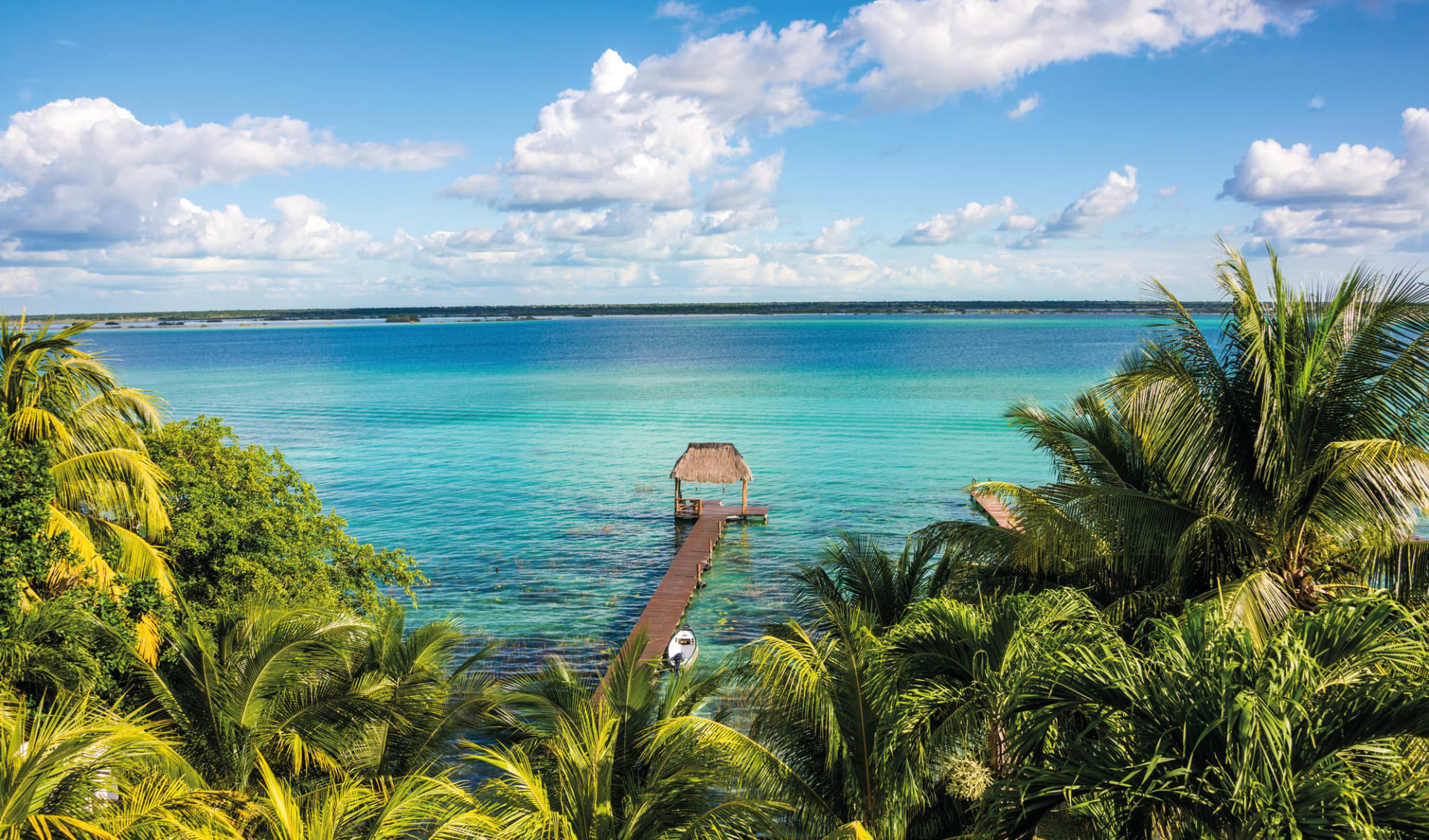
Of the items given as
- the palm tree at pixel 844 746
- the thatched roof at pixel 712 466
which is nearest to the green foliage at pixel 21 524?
the palm tree at pixel 844 746

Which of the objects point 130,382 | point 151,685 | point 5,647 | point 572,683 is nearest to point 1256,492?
point 572,683

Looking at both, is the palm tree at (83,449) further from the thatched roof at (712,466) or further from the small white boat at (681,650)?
the thatched roof at (712,466)

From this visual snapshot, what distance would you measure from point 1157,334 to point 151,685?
1112 centimetres

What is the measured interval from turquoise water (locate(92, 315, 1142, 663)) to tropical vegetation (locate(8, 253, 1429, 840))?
9243 mm

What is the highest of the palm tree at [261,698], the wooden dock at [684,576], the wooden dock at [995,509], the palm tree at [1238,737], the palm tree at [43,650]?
the palm tree at [1238,737]

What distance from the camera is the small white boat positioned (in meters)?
16.3

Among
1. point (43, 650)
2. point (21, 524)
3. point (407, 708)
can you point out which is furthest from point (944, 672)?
point (21, 524)

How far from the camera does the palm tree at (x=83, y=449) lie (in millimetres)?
9664

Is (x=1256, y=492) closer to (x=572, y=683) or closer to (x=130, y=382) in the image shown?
(x=572, y=683)

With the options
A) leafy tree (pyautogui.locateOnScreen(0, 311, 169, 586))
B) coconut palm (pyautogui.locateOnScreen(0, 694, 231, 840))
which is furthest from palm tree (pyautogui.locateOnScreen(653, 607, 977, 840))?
leafy tree (pyautogui.locateOnScreen(0, 311, 169, 586))

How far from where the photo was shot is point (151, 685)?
8102 mm

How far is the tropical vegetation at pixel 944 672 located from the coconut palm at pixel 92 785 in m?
0.03

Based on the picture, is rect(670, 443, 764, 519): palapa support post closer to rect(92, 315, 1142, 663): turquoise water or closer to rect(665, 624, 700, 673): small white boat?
rect(92, 315, 1142, 663): turquoise water

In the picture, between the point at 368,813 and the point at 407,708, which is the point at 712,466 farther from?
the point at 368,813
